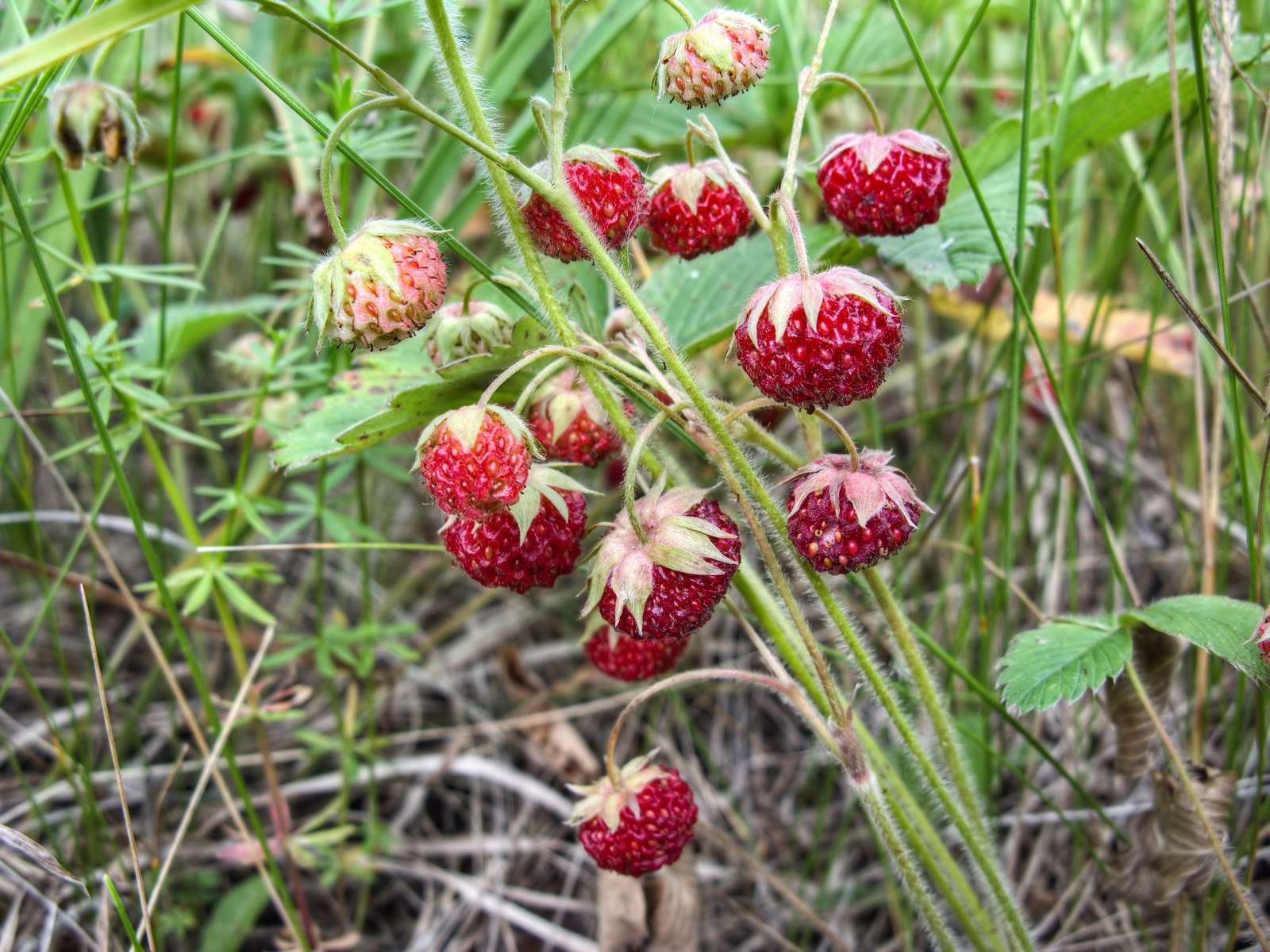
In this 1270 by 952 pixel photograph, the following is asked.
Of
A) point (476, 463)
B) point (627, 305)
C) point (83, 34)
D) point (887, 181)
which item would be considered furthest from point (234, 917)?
Answer: point (887, 181)

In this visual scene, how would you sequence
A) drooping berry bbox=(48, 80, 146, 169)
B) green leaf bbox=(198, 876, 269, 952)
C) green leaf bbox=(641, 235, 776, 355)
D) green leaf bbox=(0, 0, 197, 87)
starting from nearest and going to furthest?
green leaf bbox=(0, 0, 197, 87), drooping berry bbox=(48, 80, 146, 169), green leaf bbox=(641, 235, 776, 355), green leaf bbox=(198, 876, 269, 952)

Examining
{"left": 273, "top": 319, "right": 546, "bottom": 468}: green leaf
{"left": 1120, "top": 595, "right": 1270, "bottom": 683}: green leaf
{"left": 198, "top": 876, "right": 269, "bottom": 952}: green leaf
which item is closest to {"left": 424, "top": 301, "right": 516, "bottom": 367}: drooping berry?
{"left": 273, "top": 319, "right": 546, "bottom": 468}: green leaf

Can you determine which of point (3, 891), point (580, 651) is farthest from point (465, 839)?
point (3, 891)

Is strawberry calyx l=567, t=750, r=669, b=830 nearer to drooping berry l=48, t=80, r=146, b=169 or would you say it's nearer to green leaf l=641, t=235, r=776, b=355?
green leaf l=641, t=235, r=776, b=355

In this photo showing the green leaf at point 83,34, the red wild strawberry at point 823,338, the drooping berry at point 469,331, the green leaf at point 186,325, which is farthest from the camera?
the green leaf at point 186,325

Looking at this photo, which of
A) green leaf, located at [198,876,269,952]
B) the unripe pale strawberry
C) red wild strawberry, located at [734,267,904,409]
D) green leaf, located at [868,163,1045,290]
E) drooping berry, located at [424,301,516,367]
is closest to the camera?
red wild strawberry, located at [734,267,904,409]

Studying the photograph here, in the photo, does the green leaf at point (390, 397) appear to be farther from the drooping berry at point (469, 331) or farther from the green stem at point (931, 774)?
the green stem at point (931, 774)

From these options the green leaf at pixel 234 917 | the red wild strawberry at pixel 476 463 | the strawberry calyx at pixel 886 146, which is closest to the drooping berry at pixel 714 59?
the strawberry calyx at pixel 886 146
